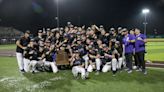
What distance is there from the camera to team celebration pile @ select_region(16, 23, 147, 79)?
11.4m

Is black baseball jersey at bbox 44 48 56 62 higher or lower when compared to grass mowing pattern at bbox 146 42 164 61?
higher

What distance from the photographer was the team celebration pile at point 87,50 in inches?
450

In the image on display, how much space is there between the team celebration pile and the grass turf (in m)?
0.54

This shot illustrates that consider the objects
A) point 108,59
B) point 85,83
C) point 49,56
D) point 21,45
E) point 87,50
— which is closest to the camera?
point 85,83

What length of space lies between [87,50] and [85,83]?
254 centimetres

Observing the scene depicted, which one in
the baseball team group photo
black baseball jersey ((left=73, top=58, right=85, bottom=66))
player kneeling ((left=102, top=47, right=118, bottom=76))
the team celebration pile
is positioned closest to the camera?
the baseball team group photo

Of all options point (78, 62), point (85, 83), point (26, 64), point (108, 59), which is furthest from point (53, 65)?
point (85, 83)

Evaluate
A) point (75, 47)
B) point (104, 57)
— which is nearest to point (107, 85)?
point (104, 57)

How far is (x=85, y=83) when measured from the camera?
32.6 feet

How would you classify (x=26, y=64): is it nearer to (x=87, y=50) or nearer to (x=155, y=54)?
(x=87, y=50)

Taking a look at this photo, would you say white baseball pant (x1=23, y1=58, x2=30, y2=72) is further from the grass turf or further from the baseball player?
the grass turf

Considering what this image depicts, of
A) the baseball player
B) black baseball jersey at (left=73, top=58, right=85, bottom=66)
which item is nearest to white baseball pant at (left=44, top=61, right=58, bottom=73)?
black baseball jersey at (left=73, top=58, right=85, bottom=66)

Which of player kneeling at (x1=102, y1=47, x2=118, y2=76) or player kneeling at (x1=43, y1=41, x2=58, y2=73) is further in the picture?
player kneeling at (x1=43, y1=41, x2=58, y2=73)

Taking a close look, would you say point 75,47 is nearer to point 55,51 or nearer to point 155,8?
point 55,51
